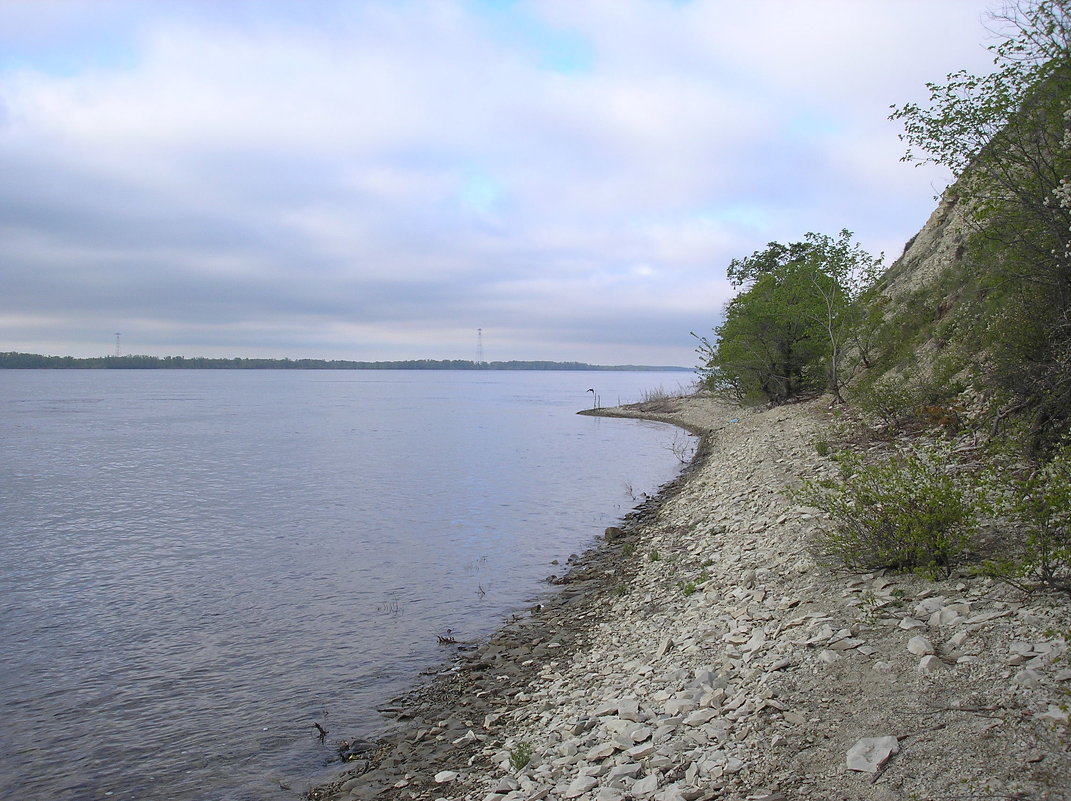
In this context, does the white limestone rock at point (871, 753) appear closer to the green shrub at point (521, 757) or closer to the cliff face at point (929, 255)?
the green shrub at point (521, 757)

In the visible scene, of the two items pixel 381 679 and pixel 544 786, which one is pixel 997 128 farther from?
pixel 381 679

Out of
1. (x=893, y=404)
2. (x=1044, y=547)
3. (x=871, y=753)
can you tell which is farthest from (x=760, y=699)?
(x=893, y=404)

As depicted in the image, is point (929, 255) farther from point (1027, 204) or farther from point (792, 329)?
point (1027, 204)

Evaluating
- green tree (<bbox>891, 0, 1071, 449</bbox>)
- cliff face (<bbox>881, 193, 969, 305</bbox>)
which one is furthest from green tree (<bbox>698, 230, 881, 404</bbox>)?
green tree (<bbox>891, 0, 1071, 449</bbox>)

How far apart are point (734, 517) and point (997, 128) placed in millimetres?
9782

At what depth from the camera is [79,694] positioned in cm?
1259

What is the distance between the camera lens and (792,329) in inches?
1788

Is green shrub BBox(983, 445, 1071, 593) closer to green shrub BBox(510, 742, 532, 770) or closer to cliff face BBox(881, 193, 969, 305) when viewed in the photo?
green shrub BBox(510, 742, 532, 770)

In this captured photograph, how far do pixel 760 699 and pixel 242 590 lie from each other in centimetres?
1500

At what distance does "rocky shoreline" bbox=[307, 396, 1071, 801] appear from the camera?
18.5ft

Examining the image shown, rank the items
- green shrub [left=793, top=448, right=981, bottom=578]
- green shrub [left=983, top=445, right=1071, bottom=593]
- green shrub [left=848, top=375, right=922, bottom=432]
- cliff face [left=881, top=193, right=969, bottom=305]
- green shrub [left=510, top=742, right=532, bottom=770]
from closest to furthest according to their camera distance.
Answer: green shrub [left=983, top=445, right=1071, bottom=593] → green shrub [left=510, top=742, right=532, bottom=770] → green shrub [left=793, top=448, right=981, bottom=578] → green shrub [left=848, top=375, right=922, bottom=432] → cliff face [left=881, top=193, right=969, bottom=305]

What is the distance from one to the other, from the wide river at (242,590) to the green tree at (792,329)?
322 inches

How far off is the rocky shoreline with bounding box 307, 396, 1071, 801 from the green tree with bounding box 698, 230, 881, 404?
959 inches

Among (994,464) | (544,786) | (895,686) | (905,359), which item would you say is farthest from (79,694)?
(905,359)
